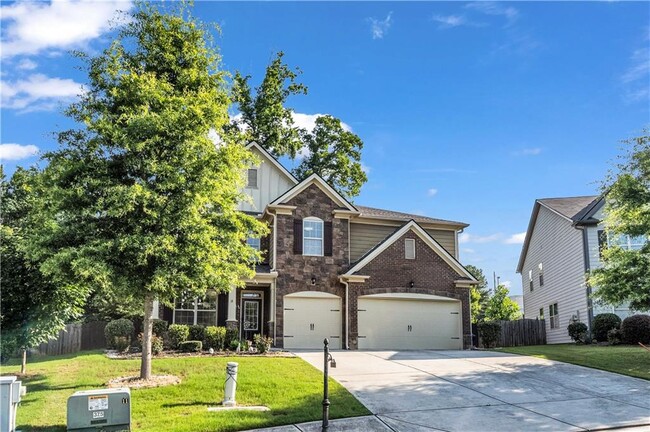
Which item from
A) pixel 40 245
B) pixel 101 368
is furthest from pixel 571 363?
pixel 40 245

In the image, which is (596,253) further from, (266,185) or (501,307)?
(501,307)

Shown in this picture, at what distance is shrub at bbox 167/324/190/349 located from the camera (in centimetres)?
1889

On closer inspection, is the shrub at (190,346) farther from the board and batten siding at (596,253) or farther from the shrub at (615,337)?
the board and batten siding at (596,253)

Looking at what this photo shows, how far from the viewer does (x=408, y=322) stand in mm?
22203

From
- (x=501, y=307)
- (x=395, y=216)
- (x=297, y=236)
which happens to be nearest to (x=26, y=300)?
(x=297, y=236)

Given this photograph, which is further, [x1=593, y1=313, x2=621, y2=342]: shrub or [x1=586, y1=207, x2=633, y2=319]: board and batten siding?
[x1=586, y1=207, x2=633, y2=319]: board and batten siding

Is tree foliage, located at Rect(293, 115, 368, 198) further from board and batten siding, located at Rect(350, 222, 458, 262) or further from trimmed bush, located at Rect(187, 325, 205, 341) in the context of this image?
trimmed bush, located at Rect(187, 325, 205, 341)

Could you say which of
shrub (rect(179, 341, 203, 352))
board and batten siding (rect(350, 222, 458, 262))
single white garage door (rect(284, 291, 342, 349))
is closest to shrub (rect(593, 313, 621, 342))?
board and batten siding (rect(350, 222, 458, 262))

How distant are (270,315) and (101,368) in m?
7.96

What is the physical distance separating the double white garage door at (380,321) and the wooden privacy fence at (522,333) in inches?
142

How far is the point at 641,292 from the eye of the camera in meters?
14.8

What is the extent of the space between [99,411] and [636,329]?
19.8 meters

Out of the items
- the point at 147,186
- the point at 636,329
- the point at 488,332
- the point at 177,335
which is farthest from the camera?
the point at 488,332

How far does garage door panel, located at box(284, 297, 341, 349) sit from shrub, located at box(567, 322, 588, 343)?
33.9 feet
